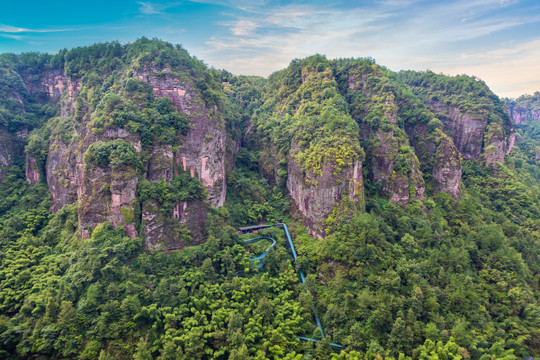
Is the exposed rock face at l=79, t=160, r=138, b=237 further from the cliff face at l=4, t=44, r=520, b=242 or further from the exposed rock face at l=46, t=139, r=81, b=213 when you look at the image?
the exposed rock face at l=46, t=139, r=81, b=213

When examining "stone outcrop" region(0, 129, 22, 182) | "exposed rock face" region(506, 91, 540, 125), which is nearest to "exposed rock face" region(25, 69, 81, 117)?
"stone outcrop" region(0, 129, 22, 182)

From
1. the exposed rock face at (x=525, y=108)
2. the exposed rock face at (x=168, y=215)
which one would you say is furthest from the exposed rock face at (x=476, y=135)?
the exposed rock face at (x=525, y=108)

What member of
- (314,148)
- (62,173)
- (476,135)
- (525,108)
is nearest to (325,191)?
A: (314,148)

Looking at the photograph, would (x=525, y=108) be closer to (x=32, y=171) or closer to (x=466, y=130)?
(x=466, y=130)

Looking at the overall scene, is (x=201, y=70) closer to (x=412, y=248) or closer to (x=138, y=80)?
(x=138, y=80)

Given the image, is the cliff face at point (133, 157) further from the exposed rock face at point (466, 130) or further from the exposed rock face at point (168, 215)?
the exposed rock face at point (466, 130)
